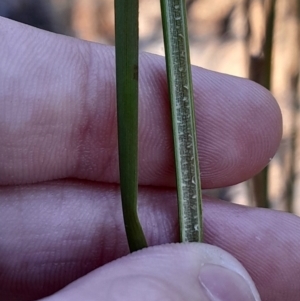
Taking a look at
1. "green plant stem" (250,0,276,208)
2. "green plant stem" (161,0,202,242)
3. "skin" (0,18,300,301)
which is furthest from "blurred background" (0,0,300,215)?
"green plant stem" (161,0,202,242)

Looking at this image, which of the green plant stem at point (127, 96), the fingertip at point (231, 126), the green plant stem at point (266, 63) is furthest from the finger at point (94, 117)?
the green plant stem at point (266, 63)

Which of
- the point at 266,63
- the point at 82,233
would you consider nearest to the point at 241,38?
the point at 266,63

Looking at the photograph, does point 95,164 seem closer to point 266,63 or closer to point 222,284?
point 222,284

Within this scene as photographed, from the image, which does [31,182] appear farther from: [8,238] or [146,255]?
[146,255]

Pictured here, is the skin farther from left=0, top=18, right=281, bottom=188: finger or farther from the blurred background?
the blurred background

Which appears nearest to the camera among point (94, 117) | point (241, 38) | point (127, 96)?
point (127, 96)
